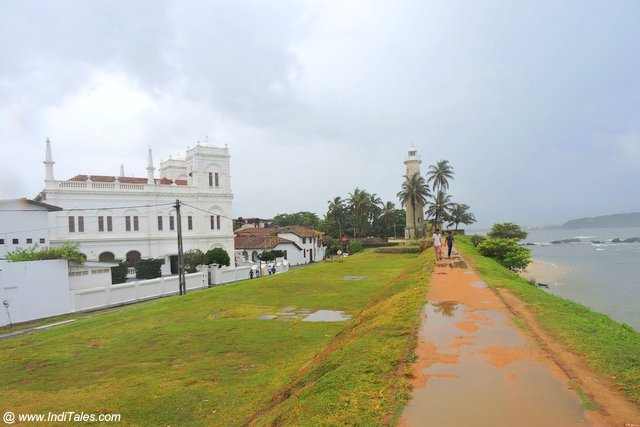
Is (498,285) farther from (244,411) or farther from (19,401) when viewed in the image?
(19,401)

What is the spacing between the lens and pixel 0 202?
26562 mm

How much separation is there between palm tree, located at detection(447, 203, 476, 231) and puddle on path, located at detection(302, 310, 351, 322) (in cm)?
4355

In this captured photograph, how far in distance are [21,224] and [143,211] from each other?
13.2 m

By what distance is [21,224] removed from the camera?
2756 centimetres

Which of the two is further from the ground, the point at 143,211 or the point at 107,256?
the point at 143,211

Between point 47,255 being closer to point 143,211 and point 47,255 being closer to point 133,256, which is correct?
point 133,256

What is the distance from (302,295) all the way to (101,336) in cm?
715

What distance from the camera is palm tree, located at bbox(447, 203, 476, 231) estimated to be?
53469 mm

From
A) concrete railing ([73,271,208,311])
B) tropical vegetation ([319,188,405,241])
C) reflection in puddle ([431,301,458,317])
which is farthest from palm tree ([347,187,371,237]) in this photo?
reflection in puddle ([431,301,458,317])

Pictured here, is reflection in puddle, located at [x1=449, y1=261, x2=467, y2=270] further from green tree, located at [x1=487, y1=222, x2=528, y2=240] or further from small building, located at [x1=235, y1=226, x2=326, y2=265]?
small building, located at [x1=235, y1=226, x2=326, y2=265]

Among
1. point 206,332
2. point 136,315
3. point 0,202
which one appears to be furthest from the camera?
point 0,202

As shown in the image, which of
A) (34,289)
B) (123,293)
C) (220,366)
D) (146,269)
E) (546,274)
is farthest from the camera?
(546,274)

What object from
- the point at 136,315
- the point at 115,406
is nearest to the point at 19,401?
the point at 115,406

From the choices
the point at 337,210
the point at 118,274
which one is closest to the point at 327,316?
the point at 118,274
